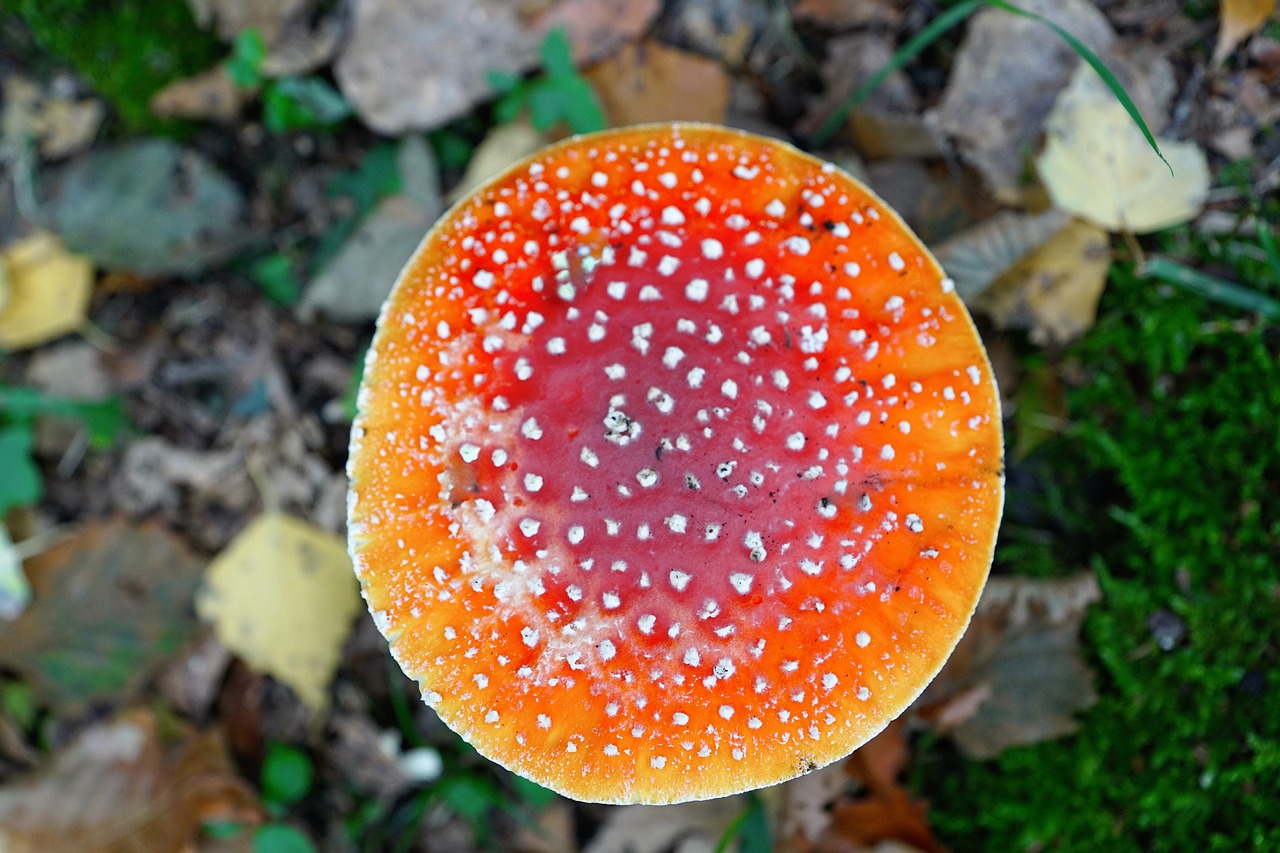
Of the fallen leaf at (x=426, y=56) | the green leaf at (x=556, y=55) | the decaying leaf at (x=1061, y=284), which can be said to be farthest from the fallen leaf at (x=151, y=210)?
the decaying leaf at (x=1061, y=284)

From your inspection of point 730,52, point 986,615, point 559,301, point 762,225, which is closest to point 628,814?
point 986,615

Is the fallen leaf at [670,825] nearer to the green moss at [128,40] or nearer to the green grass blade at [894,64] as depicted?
the green grass blade at [894,64]

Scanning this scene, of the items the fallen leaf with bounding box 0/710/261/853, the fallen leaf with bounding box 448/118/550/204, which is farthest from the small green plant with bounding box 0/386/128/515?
the fallen leaf with bounding box 448/118/550/204

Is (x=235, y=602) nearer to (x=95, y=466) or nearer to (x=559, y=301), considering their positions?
(x=95, y=466)

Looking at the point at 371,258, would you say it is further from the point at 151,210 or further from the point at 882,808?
the point at 882,808

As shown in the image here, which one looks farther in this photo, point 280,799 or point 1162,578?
point 280,799

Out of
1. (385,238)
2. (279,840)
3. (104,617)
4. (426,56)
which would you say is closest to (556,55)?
(426,56)

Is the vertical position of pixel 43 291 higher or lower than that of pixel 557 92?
lower
